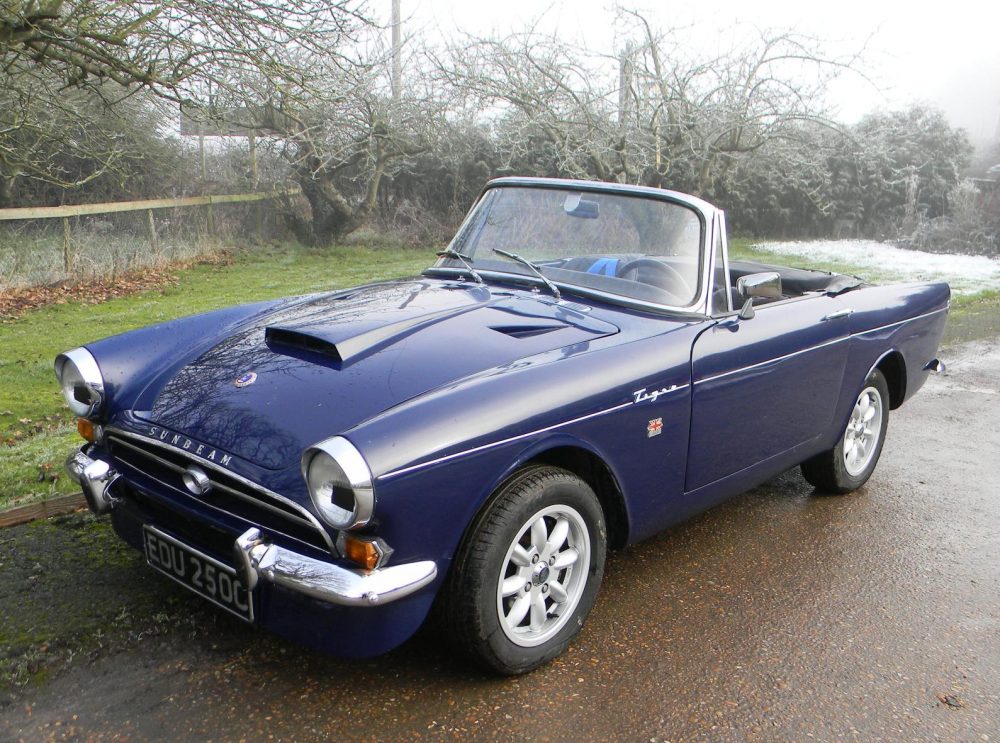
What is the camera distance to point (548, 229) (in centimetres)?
414

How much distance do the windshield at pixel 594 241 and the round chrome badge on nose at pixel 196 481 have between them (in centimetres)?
180

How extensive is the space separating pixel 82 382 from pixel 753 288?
2682 millimetres

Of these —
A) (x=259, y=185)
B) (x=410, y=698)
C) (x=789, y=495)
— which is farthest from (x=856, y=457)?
(x=259, y=185)

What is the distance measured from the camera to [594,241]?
13.3ft

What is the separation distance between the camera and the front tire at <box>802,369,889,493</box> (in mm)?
4496

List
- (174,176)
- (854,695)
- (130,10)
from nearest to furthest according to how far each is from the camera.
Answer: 1. (854,695)
2. (130,10)
3. (174,176)

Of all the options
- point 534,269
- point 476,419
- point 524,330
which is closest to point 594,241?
point 534,269

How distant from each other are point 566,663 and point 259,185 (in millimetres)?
13648

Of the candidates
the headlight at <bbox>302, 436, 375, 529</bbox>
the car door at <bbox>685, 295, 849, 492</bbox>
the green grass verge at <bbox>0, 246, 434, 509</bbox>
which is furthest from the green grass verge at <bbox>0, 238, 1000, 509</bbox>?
the car door at <bbox>685, 295, 849, 492</bbox>

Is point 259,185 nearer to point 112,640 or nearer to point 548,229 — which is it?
point 548,229

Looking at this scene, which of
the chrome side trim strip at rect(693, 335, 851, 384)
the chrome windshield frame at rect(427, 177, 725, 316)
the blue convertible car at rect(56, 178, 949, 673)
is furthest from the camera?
the chrome windshield frame at rect(427, 177, 725, 316)

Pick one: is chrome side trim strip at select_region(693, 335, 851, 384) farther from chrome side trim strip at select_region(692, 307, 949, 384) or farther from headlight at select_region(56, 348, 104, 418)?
headlight at select_region(56, 348, 104, 418)

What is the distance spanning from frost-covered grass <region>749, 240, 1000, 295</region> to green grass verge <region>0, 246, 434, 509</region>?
675 cm

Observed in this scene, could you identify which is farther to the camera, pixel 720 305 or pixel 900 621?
pixel 720 305
